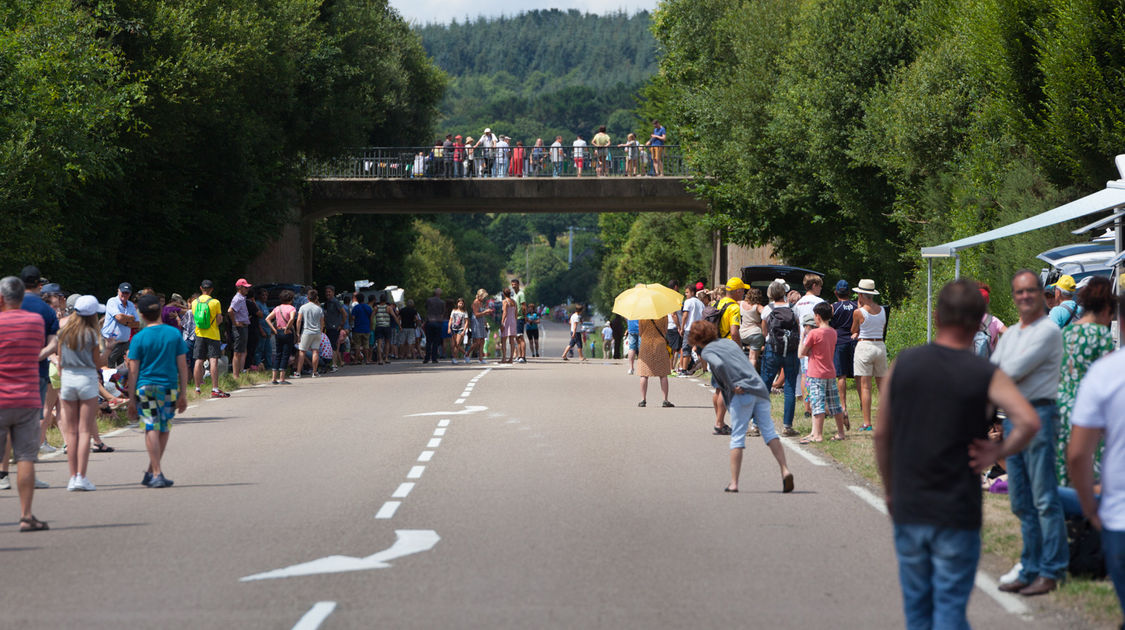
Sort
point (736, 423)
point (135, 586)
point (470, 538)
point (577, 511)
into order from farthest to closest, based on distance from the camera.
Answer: point (736, 423) < point (577, 511) < point (470, 538) < point (135, 586)

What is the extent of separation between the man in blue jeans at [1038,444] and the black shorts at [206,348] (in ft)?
53.9

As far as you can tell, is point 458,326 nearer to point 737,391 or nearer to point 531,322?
point 531,322

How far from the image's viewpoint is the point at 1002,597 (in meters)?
7.58

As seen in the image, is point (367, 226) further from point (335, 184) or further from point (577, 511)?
point (577, 511)

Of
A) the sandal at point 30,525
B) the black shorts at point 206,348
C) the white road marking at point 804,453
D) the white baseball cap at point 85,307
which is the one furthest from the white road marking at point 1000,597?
the black shorts at point 206,348

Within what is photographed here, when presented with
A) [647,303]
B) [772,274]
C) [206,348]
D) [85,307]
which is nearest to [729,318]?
[647,303]

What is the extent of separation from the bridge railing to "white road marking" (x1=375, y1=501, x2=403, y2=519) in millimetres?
36548

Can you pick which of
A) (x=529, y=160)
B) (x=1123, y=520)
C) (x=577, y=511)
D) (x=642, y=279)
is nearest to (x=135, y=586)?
(x=577, y=511)

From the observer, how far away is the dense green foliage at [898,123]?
72.2ft

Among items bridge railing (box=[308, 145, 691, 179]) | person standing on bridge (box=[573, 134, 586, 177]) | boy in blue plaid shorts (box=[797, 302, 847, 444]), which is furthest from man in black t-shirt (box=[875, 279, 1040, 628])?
person standing on bridge (box=[573, 134, 586, 177])

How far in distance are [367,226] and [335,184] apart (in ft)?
34.9

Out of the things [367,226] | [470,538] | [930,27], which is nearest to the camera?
[470,538]

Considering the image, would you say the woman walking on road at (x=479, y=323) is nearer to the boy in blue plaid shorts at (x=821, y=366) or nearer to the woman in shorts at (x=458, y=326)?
the woman in shorts at (x=458, y=326)

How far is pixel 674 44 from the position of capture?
2031 inches
